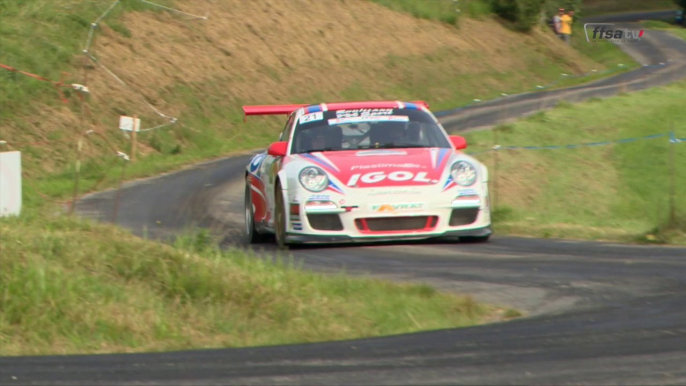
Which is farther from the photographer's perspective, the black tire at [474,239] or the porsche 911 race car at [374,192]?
the black tire at [474,239]

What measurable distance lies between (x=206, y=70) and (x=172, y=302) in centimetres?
2129

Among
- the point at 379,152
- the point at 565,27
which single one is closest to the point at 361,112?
the point at 379,152

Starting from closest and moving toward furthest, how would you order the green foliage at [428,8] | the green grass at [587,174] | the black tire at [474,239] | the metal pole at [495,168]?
the black tire at [474,239], the green grass at [587,174], the metal pole at [495,168], the green foliage at [428,8]

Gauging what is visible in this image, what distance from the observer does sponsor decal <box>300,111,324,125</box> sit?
453 inches

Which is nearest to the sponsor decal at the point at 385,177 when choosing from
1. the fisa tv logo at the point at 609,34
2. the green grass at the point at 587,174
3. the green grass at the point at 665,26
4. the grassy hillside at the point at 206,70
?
the green grass at the point at 587,174

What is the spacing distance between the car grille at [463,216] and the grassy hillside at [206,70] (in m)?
5.99

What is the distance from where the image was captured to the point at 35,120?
66.9 feet

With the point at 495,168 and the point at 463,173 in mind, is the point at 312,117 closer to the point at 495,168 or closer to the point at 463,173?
the point at 463,173

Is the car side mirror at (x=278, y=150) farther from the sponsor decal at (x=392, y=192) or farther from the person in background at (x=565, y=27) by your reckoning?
the person in background at (x=565, y=27)

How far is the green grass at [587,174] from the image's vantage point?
1369 cm

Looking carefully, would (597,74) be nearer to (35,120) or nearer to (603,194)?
(603,194)

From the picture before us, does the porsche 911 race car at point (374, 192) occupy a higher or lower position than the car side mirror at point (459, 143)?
lower

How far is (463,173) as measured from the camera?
10.6 meters

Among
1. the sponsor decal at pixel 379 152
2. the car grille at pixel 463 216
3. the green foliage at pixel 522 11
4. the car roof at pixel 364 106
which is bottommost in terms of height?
the car grille at pixel 463 216
